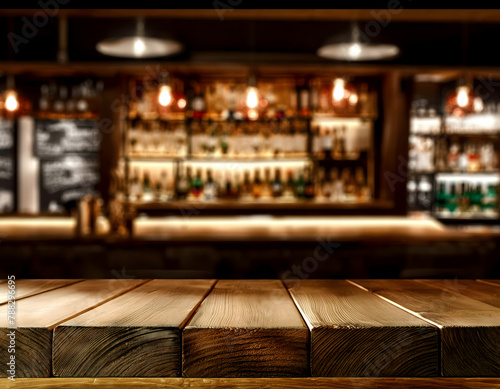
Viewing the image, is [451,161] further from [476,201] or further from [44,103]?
[44,103]

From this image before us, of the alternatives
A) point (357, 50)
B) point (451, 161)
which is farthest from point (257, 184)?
point (451, 161)

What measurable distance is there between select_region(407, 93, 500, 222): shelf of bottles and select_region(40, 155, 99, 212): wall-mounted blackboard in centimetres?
365

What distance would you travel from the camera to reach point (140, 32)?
363 centimetres

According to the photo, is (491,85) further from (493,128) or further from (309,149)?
(309,149)

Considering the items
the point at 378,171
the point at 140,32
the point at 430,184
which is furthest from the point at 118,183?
the point at 430,184

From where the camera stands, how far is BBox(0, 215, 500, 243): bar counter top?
8.02ft

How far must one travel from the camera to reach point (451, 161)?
191 inches

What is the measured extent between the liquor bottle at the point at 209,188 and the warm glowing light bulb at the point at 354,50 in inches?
75.3

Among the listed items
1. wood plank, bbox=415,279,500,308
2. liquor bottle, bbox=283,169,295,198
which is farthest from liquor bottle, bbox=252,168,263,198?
wood plank, bbox=415,279,500,308

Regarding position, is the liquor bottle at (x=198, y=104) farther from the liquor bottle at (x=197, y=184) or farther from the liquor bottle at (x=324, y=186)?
the liquor bottle at (x=324, y=186)

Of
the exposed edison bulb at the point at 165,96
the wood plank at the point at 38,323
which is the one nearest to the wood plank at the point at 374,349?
the wood plank at the point at 38,323

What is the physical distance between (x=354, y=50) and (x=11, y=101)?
2898 millimetres

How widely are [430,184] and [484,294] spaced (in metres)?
4.23

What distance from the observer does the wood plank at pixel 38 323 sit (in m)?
0.67
